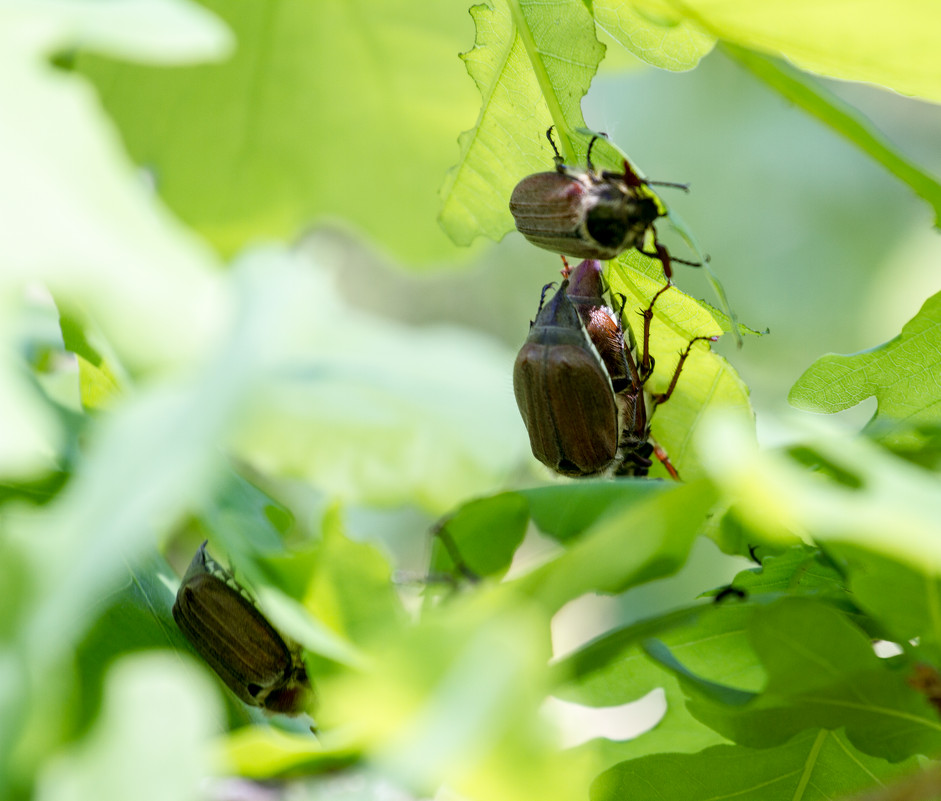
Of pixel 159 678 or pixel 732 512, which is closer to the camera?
pixel 159 678

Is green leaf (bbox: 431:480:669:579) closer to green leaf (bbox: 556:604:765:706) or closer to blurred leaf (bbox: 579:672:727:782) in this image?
green leaf (bbox: 556:604:765:706)

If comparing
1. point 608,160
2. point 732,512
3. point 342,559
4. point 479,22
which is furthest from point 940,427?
point 479,22

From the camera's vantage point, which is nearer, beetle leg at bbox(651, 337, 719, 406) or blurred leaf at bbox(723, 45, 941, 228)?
blurred leaf at bbox(723, 45, 941, 228)

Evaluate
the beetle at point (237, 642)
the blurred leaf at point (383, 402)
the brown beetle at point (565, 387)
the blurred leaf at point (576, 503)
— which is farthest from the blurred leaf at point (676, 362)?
the blurred leaf at point (383, 402)

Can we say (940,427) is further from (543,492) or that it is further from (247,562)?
(247,562)

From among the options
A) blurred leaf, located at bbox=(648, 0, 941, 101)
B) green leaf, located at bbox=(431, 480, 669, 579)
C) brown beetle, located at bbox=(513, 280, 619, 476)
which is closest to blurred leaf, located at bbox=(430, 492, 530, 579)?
green leaf, located at bbox=(431, 480, 669, 579)

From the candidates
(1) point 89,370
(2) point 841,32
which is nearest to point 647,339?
A: (2) point 841,32

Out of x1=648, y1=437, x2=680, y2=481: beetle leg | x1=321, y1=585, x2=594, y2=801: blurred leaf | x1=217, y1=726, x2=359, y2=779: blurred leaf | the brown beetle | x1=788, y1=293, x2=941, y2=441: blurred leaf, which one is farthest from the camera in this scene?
the brown beetle

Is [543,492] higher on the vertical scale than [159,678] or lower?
lower

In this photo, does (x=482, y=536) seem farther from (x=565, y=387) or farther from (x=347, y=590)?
(x=565, y=387)
